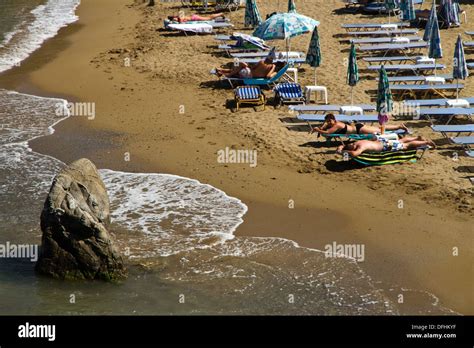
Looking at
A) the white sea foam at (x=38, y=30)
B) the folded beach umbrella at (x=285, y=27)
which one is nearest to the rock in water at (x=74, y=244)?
the folded beach umbrella at (x=285, y=27)

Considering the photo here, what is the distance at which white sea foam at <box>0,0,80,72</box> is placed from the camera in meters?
31.9

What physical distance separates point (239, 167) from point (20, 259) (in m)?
5.87

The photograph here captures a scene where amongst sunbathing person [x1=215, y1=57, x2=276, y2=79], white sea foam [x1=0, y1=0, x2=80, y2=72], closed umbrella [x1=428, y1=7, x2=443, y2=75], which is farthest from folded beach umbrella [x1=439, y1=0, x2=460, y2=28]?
white sea foam [x1=0, y1=0, x2=80, y2=72]

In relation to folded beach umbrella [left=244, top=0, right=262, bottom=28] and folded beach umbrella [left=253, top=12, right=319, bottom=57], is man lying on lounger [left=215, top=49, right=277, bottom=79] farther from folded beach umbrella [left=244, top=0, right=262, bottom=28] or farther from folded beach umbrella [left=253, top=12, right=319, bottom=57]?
folded beach umbrella [left=244, top=0, right=262, bottom=28]

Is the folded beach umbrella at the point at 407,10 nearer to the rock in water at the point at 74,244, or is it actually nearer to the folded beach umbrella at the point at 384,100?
the folded beach umbrella at the point at 384,100

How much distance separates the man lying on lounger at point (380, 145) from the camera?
19328 millimetres

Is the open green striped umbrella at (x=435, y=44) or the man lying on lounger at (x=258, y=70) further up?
the open green striped umbrella at (x=435, y=44)

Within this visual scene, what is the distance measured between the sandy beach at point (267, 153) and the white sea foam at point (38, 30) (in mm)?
733

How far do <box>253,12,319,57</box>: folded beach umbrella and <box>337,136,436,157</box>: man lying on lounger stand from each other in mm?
6335

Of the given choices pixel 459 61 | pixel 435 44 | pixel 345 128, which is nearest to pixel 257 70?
pixel 435 44

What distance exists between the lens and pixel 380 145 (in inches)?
767

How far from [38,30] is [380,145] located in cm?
2151
